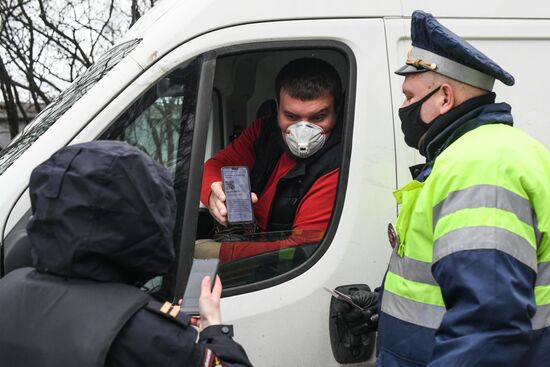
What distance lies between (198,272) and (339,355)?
798 millimetres

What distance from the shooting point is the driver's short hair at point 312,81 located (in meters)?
2.81

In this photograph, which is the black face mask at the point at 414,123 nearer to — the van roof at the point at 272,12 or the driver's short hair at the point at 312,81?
the van roof at the point at 272,12

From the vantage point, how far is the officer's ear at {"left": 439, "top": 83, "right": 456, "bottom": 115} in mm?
1843

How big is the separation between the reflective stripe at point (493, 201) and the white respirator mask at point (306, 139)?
120 centimetres

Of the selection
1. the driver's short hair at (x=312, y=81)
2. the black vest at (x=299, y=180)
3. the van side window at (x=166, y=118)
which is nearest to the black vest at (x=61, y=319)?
the van side window at (x=166, y=118)

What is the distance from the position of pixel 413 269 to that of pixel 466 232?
263 mm

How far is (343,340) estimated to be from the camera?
2.29 meters

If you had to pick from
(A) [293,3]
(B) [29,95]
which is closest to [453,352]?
(A) [293,3]

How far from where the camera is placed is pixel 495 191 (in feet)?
4.96

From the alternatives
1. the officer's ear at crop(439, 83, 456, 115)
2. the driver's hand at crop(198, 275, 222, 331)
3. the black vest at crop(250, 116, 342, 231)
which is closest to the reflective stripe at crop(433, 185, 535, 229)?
the officer's ear at crop(439, 83, 456, 115)

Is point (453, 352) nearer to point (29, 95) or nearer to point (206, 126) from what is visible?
point (206, 126)

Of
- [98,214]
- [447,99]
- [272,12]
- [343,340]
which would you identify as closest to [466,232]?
[447,99]

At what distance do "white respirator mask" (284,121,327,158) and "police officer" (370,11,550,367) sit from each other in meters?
0.79

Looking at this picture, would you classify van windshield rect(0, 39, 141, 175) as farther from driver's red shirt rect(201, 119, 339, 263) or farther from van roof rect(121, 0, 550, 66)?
driver's red shirt rect(201, 119, 339, 263)
